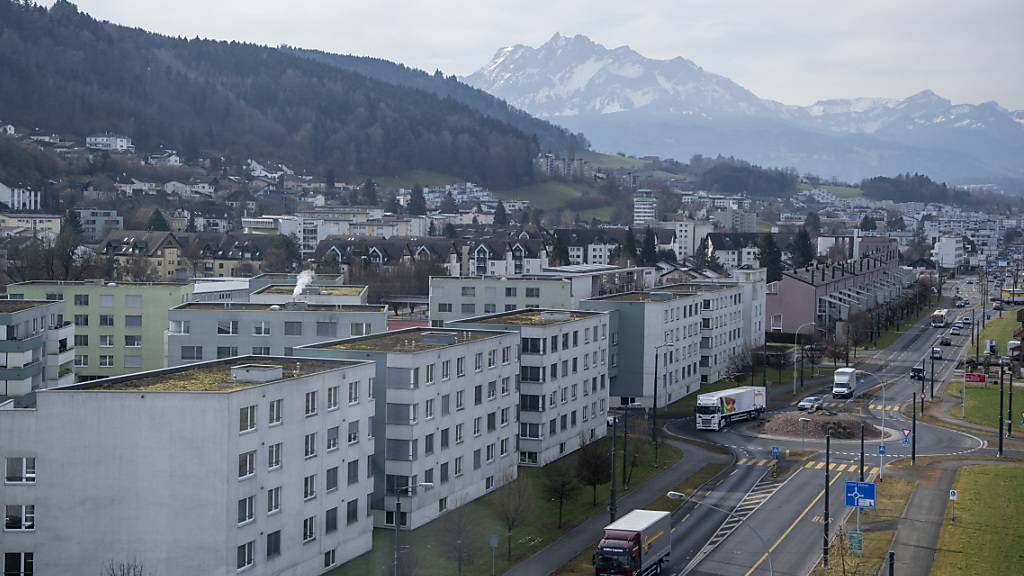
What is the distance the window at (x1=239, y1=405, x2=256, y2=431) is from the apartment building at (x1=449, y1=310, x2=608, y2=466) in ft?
73.4

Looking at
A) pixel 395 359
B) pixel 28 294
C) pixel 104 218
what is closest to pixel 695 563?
pixel 395 359

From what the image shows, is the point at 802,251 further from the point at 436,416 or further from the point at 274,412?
the point at 274,412

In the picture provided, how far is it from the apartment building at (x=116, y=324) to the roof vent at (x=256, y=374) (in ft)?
130

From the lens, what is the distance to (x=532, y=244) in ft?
514

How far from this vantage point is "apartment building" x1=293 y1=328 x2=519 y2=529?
44469 mm

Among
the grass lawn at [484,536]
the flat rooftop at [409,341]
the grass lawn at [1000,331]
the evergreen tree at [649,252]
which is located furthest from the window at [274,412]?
the evergreen tree at [649,252]

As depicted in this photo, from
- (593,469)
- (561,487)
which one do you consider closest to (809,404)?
(593,469)

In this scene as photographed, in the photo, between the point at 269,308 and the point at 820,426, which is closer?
the point at 269,308

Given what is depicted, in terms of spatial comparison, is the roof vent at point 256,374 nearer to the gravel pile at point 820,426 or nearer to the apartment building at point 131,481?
the apartment building at point 131,481

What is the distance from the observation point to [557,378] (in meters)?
58.5

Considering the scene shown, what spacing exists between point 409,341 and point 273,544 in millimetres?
14483

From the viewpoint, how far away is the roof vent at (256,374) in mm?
36438

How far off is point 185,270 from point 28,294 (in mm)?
67283

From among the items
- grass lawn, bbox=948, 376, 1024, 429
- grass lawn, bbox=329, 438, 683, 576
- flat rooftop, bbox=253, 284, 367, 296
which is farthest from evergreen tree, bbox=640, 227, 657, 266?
grass lawn, bbox=329, 438, 683, 576
